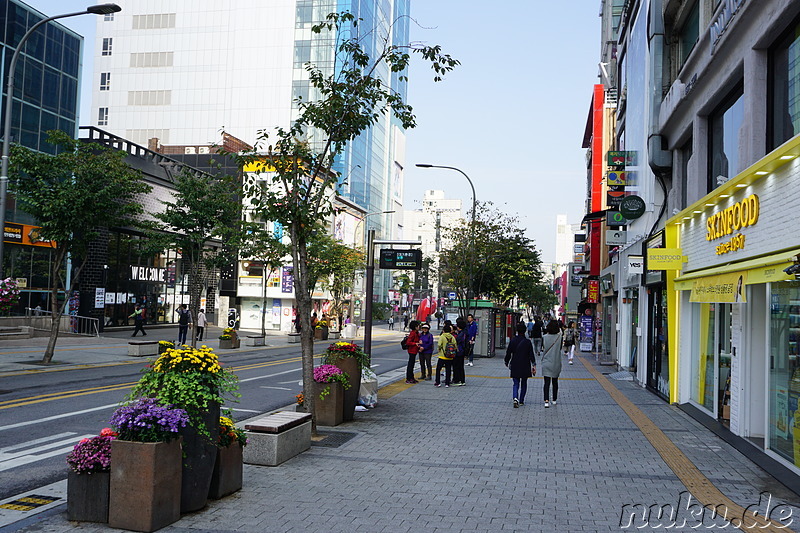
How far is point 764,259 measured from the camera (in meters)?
9.45

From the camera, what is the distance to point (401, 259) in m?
18.3

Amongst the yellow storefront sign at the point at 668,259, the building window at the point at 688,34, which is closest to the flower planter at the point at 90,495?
the yellow storefront sign at the point at 668,259

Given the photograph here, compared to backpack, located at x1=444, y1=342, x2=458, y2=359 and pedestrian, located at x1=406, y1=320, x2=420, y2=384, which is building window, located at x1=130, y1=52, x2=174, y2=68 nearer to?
pedestrian, located at x1=406, y1=320, x2=420, y2=384

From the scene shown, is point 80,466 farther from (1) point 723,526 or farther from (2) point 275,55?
(2) point 275,55

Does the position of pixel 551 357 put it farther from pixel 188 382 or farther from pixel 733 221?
pixel 188 382

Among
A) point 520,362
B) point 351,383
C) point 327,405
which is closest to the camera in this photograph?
point 327,405

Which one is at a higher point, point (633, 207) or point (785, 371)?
point (633, 207)

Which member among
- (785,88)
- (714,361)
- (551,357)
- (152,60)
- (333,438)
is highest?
(152,60)

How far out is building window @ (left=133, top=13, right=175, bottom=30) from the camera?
80.3 metres

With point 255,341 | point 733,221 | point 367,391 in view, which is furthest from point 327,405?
point 255,341

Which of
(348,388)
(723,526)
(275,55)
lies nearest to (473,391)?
(348,388)

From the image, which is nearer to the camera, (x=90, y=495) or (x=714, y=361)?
(x=90, y=495)

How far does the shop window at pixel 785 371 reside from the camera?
8.66 meters

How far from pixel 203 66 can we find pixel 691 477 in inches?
3143
